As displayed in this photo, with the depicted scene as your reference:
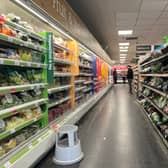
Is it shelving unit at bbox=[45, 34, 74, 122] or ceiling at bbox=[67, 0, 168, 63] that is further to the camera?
ceiling at bbox=[67, 0, 168, 63]

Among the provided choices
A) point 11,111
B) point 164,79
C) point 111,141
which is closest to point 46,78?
point 11,111

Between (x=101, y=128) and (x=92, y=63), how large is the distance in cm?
429

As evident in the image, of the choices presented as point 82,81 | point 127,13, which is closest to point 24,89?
point 82,81

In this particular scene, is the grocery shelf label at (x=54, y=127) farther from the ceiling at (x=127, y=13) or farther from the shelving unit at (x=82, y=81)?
the ceiling at (x=127, y=13)

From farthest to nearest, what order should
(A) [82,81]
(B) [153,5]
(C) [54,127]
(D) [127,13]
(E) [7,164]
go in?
(D) [127,13], (A) [82,81], (B) [153,5], (C) [54,127], (E) [7,164]

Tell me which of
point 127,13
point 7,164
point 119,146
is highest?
point 127,13

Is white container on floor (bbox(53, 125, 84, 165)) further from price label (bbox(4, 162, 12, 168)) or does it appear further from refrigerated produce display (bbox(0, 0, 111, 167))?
price label (bbox(4, 162, 12, 168))

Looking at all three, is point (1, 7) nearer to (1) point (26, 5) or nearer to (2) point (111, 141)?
(1) point (26, 5)

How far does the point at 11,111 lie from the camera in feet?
7.49

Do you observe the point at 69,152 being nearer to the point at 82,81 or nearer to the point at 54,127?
the point at 54,127

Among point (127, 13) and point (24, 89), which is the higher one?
point (127, 13)

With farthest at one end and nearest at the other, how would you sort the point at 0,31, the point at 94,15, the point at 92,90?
the point at 92,90
the point at 94,15
the point at 0,31

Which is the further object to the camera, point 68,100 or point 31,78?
point 68,100

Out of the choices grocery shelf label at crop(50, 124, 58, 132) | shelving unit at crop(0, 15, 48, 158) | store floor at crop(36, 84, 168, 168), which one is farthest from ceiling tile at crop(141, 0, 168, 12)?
grocery shelf label at crop(50, 124, 58, 132)
